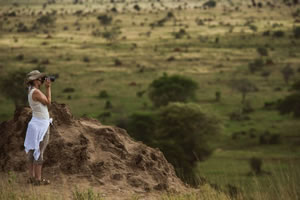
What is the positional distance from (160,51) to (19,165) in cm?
5947

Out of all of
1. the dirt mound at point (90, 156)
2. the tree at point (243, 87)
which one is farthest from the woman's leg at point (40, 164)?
the tree at point (243, 87)

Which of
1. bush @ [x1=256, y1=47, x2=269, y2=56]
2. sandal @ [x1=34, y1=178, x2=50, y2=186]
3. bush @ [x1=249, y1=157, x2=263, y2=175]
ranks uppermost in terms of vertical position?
sandal @ [x1=34, y1=178, x2=50, y2=186]

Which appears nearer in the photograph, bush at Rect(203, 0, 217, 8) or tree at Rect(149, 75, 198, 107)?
tree at Rect(149, 75, 198, 107)

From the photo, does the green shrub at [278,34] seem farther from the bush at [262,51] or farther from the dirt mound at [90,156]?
the dirt mound at [90,156]

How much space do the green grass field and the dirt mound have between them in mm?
7845

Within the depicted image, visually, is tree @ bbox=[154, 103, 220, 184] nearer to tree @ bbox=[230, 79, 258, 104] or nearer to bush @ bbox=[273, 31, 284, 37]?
tree @ bbox=[230, 79, 258, 104]

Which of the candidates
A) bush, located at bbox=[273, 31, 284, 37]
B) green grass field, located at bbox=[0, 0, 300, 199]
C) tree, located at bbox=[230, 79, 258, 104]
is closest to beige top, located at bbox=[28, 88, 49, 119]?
green grass field, located at bbox=[0, 0, 300, 199]

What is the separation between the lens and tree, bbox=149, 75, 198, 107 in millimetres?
43000

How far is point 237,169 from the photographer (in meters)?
29.2

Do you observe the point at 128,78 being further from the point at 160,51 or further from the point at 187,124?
the point at 187,124

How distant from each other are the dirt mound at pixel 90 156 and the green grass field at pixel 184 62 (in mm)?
7845

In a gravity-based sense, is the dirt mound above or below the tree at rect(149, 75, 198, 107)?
above

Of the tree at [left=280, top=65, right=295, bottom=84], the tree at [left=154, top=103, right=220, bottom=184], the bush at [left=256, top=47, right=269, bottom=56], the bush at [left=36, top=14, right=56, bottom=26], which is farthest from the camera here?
the bush at [left=36, top=14, right=56, bottom=26]

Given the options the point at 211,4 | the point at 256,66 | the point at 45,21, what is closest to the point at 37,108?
the point at 256,66
